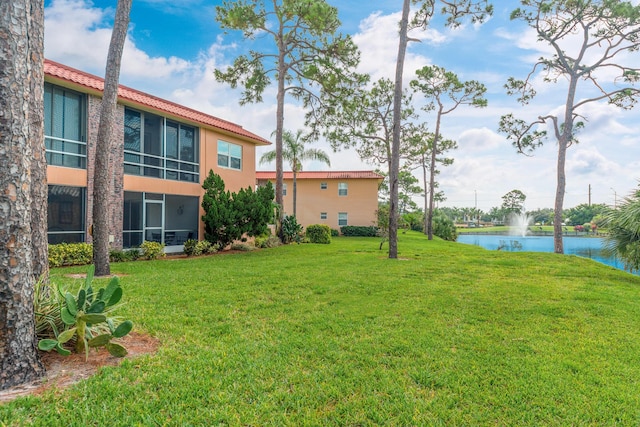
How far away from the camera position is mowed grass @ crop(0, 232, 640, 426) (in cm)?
260

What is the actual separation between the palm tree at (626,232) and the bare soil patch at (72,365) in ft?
35.6

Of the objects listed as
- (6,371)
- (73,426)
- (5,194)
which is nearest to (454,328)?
(73,426)

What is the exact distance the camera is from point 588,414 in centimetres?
266

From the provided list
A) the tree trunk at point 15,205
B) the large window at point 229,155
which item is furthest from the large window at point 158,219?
the tree trunk at point 15,205

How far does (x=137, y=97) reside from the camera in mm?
12672

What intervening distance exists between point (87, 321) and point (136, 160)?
36.5ft

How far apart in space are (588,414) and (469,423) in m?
1.00

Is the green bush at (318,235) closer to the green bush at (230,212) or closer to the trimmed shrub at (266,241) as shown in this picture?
the trimmed shrub at (266,241)

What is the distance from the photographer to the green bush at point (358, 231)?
29.9 m

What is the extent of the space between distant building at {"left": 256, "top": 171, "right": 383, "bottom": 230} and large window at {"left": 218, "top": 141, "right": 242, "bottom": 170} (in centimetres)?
1350

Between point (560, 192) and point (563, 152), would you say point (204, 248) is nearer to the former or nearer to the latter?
point (560, 192)

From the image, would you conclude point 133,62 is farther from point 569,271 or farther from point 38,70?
point 569,271

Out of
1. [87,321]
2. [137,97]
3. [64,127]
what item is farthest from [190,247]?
[87,321]

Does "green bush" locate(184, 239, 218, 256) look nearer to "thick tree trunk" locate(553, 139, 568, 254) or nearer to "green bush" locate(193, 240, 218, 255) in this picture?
"green bush" locate(193, 240, 218, 255)
